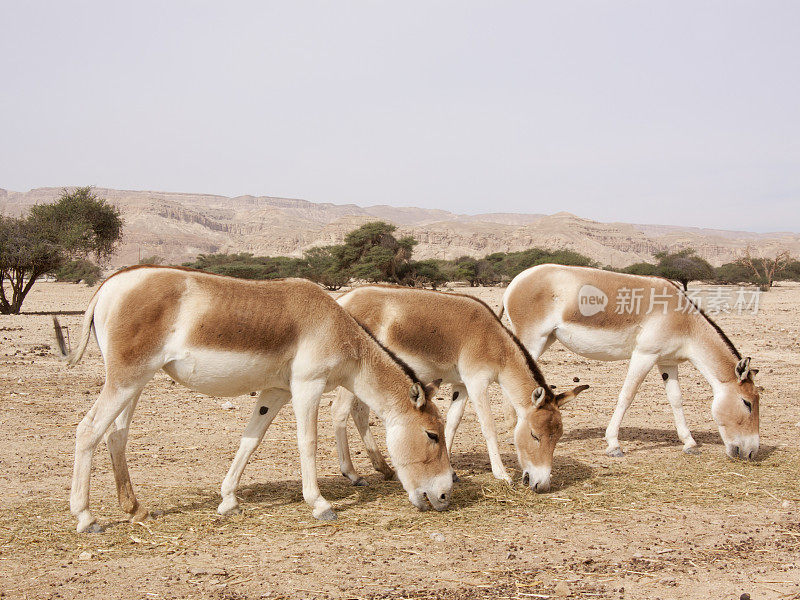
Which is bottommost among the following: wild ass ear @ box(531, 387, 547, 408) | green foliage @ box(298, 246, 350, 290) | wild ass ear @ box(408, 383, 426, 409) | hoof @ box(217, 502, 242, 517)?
green foliage @ box(298, 246, 350, 290)

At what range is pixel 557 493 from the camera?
25.3 feet

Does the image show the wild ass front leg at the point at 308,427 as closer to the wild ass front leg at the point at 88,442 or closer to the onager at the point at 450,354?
the onager at the point at 450,354

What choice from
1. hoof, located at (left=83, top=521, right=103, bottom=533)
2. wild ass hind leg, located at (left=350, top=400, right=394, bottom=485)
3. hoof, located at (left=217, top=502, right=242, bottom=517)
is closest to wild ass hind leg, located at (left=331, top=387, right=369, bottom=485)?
wild ass hind leg, located at (left=350, top=400, right=394, bottom=485)

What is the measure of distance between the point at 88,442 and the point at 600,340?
24.1ft

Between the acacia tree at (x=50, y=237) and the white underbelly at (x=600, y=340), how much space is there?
26.1 meters

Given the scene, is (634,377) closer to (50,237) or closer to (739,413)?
(739,413)

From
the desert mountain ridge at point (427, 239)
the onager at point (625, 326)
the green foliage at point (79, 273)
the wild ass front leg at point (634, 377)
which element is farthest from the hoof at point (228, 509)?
the desert mountain ridge at point (427, 239)

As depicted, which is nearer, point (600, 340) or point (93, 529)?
point (93, 529)

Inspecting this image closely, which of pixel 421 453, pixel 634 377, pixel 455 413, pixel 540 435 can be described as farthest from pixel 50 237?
pixel 540 435

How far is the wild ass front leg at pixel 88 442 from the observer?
619cm

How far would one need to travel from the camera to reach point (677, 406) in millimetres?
10336

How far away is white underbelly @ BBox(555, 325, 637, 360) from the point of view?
34.2ft

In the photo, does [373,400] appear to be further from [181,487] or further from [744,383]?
[744,383]

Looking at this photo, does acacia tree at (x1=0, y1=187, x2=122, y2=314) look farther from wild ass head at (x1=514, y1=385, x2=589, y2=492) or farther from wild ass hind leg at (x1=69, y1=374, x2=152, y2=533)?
wild ass head at (x1=514, y1=385, x2=589, y2=492)
